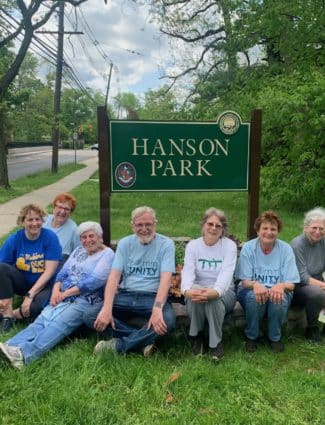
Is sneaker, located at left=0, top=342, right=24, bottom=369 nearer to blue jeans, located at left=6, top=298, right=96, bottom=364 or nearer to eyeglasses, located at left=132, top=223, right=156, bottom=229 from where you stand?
blue jeans, located at left=6, top=298, right=96, bottom=364

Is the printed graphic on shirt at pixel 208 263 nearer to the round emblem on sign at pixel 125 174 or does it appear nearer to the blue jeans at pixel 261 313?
the blue jeans at pixel 261 313

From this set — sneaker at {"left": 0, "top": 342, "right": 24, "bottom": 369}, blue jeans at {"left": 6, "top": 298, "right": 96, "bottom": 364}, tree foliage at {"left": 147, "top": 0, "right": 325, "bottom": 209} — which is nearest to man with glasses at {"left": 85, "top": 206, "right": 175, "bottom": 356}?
blue jeans at {"left": 6, "top": 298, "right": 96, "bottom": 364}

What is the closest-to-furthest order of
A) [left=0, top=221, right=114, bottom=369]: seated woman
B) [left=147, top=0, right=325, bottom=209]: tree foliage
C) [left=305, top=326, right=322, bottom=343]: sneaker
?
[left=0, top=221, right=114, bottom=369]: seated woman → [left=305, top=326, right=322, bottom=343]: sneaker → [left=147, top=0, right=325, bottom=209]: tree foliage

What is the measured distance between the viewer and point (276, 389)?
270cm

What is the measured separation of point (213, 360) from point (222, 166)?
183 centimetres

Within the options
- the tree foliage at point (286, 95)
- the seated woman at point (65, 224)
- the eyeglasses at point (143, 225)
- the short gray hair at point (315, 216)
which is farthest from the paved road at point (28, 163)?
the short gray hair at point (315, 216)

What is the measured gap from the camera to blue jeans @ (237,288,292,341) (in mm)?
3166

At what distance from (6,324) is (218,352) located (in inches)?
66.8

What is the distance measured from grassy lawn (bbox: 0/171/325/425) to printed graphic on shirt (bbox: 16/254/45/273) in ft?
2.38

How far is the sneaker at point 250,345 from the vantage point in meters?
3.24

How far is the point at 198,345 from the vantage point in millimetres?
3191

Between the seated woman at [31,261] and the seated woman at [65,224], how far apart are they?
11.7 inches

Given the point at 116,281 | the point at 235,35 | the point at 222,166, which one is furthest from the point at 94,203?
the point at 116,281

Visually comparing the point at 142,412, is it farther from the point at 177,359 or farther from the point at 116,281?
the point at 116,281
